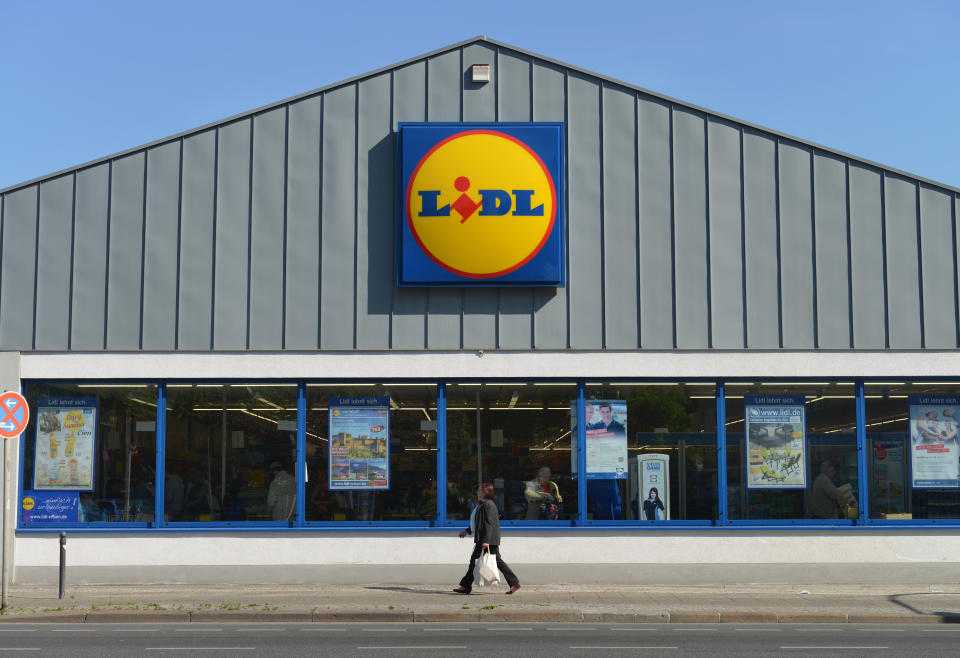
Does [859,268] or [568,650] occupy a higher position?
[859,268]

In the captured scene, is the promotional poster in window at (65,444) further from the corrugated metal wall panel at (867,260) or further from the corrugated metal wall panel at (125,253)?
the corrugated metal wall panel at (867,260)

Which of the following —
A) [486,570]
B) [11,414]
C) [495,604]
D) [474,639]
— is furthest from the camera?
[486,570]

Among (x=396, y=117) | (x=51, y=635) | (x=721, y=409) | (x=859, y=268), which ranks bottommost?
(x=51, y=635)

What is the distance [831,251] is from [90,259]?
40.3 feet

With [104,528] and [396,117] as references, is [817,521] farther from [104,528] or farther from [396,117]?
[104,528]

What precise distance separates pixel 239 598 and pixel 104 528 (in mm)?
3354

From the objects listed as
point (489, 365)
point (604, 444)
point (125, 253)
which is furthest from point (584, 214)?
point (125, 253)

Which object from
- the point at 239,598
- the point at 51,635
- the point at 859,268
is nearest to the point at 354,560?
the point at 239,598

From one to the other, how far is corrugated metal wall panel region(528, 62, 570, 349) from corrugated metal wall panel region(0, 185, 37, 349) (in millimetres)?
7234

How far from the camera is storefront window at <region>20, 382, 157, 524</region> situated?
61.0 ft

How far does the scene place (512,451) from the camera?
60.6 ft

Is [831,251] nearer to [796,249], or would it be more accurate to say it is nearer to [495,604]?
[796,249]

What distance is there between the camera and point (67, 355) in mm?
18562

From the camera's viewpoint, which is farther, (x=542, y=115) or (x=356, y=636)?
(x=542, y=115)
